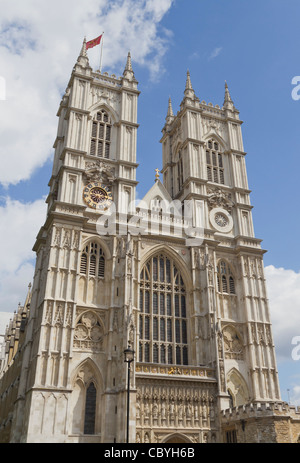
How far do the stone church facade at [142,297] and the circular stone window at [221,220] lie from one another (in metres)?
0.11

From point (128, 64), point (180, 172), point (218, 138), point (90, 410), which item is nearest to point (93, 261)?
point (90, 410)

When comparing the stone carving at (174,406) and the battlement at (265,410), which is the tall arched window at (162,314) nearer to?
the stone carving at (174,406)

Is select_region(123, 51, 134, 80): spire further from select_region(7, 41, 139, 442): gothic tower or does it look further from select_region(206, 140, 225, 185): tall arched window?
select_region(206, 140, 225, 185): tall arched window

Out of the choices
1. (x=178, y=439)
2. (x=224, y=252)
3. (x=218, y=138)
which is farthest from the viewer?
(x=218, y=138)

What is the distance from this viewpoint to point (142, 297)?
3338 cm

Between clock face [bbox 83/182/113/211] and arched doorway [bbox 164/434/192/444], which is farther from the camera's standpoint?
clock face [bbox 83/182/113/211]

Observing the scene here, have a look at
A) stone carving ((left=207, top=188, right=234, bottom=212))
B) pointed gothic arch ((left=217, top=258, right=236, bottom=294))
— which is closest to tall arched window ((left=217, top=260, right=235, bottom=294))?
pointed gothic arch ((left=217, top=258, right=236, bottom=294))

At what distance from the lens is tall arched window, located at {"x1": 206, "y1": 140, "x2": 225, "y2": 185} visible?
136 ft

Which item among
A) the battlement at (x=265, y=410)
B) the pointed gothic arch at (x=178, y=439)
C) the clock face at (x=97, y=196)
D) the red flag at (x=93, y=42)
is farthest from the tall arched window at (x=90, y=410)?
the red flag at (x=93, y=42)

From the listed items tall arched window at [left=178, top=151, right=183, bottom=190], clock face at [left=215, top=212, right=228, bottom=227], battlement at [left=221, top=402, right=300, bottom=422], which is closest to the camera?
battlement at [left=221, top=402, right=300, bottom=422]

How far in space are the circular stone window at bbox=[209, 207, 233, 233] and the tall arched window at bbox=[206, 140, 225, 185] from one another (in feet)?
11.8

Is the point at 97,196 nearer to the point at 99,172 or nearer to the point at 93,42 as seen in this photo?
the point at 99,172

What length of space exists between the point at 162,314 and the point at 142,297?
1992 millimetres
